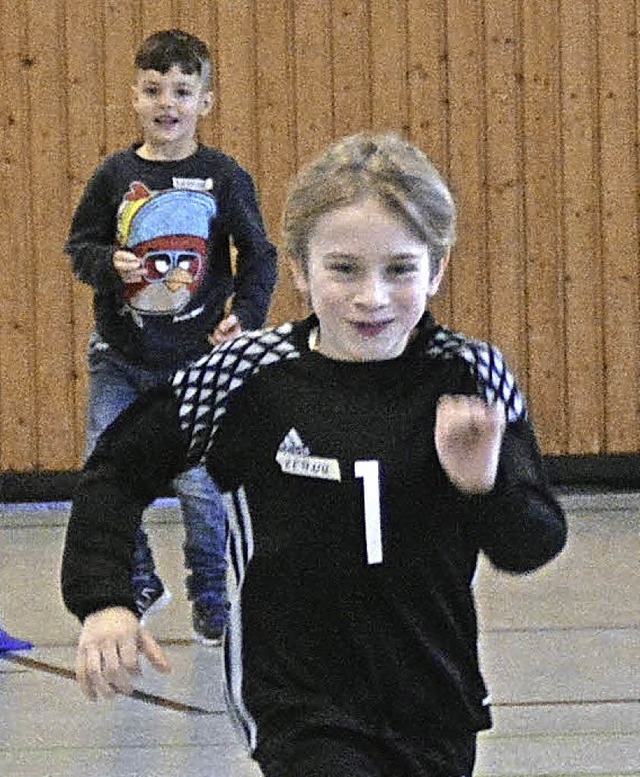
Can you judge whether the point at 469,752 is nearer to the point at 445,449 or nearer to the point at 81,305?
the point at 445,449

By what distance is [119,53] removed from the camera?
9320 millimetres

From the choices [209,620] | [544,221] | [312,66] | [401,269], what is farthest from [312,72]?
[401,269]

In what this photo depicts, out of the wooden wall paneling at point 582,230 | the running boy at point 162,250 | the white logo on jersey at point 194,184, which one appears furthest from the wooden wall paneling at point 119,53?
the white logo on jersey at point 194,184

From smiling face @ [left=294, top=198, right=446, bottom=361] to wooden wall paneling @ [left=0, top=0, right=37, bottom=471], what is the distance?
6860mm

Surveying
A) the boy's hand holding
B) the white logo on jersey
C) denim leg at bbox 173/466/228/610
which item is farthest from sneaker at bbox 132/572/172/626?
the boy's hand holding

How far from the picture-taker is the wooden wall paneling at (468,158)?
9.35 metres

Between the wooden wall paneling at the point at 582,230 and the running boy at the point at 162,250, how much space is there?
3.80 metres

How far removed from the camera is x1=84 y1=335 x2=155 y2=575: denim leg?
5.77m

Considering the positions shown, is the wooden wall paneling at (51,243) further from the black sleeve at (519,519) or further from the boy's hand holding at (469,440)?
the boy's hand holding at (469,440)

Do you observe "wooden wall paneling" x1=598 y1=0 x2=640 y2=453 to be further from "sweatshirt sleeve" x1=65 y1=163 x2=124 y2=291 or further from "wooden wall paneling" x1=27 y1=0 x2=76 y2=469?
"sweatshirt sleeve" x1=65 y1=163 x2=124 y2=291

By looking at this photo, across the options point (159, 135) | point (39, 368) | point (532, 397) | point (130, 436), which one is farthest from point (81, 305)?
point (130, 436)

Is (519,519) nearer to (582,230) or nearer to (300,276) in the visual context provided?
(300,276)

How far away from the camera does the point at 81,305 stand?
935 centimetres

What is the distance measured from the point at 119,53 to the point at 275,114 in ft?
2.69
